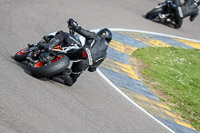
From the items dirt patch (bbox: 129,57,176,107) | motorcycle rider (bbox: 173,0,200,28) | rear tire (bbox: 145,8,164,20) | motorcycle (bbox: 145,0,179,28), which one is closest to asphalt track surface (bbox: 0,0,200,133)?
dirt patch (bbox: 129,57,176,107)

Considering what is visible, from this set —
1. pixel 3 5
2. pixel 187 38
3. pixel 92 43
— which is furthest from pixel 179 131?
pixel 187 38

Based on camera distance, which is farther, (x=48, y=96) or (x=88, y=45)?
(x=88, y=45)

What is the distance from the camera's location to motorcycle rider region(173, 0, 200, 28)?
15516 mm

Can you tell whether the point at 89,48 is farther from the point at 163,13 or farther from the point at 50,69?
the point at 163,13

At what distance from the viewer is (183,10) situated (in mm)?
15695

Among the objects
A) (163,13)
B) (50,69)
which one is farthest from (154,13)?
(50,69)

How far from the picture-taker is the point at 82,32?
24.4 feet

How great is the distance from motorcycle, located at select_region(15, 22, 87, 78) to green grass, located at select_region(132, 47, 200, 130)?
314 cm

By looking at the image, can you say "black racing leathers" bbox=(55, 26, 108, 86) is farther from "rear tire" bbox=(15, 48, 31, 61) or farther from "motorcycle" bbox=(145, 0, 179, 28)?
"motorcycle" bbox=(145, 0, 179, 28)

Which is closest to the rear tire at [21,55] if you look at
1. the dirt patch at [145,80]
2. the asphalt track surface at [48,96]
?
the asphalt track surface at [48,96]

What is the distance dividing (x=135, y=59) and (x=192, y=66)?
2.33m

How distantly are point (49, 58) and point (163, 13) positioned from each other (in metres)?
9.64

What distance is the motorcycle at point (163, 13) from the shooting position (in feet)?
50.6

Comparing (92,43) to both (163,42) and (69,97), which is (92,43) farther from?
(163,42)
